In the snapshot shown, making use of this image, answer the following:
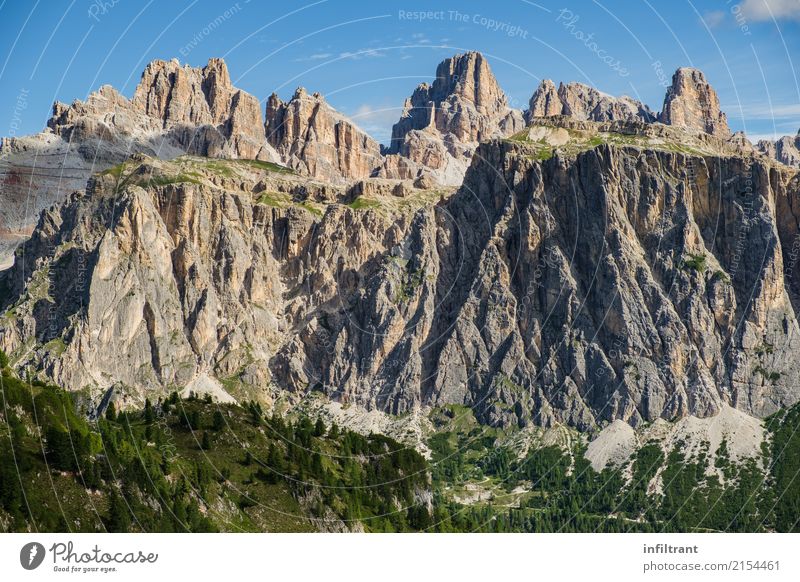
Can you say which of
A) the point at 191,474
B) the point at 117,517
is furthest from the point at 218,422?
the point at 117,517

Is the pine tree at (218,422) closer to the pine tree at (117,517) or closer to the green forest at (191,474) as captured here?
the green forest at (191,474)

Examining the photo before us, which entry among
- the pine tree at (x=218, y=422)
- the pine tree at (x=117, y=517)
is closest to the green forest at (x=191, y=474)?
the pine tree at (x=117, y=517)

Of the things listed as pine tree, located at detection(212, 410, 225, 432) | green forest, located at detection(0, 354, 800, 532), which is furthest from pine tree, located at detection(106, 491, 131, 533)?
pine tree, located at detection(212, 410, 225, 432)

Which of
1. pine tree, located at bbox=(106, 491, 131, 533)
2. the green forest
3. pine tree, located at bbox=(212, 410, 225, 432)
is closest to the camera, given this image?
the green forest

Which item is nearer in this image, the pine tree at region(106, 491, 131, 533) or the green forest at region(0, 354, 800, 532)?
the green forest at region(0, 354, 800, 532)

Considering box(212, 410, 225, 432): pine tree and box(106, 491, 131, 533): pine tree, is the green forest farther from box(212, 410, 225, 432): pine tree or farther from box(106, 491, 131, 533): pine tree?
box(212, 410, 225, 432): pine tree

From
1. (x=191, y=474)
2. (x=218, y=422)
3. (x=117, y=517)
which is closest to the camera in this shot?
(x=117, y=517)

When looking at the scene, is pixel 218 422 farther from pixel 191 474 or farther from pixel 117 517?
pixel 117 517

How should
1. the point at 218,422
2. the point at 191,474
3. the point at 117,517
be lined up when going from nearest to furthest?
the point at 117,517, the point at 191,474, the point at 218,422

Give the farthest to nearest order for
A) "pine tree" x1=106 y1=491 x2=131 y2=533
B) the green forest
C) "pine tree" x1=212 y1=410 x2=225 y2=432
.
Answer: "pine tree" x1=212 y1=410 x2=225 y2=432
"pine tree" x1=106 y1=491 x2=131 y2=533
the green forest

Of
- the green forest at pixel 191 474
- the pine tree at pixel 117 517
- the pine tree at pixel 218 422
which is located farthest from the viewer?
the pine tree at pixel 218 422
